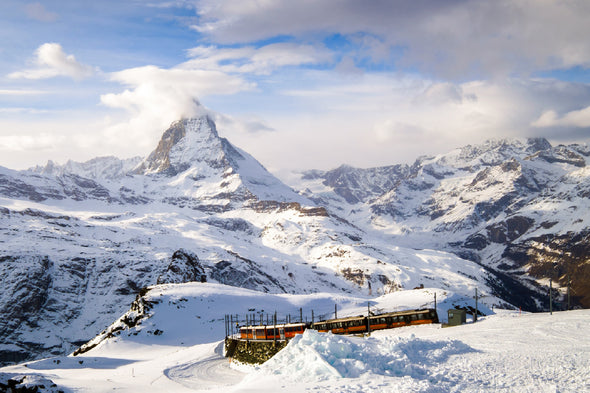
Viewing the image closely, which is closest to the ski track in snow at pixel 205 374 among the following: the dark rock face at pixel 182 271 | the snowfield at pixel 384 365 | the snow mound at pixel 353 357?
the snowfield at pixel 384 365

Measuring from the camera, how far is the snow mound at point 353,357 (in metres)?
34.5

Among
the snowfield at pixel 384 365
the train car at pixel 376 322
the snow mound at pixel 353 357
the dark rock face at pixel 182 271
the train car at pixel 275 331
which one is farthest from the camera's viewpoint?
the dark rock face at pixel 182 271

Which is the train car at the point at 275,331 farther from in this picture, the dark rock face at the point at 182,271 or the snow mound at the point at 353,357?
the dark rock face at the point at 182,271

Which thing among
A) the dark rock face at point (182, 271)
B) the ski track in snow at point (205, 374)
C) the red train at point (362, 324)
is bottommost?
the ski track in snow at point (205, 374)

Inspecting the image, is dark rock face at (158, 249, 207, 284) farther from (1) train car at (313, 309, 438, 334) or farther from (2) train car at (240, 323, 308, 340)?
(1) train car at (313, 309, 438, 334)

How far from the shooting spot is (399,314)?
79125mm

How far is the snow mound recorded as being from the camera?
113 feet

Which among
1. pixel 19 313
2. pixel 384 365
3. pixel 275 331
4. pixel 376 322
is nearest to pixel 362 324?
pixel 376 322

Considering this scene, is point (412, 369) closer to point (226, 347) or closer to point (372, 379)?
point (372, 379)

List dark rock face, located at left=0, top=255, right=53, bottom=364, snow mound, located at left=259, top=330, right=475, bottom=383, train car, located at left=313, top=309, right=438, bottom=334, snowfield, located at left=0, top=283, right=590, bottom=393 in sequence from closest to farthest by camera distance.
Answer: snowfield, located at left=0, top=283, right=590, bottom=393
snow mound, located at left=259, top=330, right=475, bottom=383
train car, located at left=313, top=309, right=438, bottom=334
dark rock face, located at left=0, top=255, right=53, bottom=364

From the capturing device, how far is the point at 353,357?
37500mm

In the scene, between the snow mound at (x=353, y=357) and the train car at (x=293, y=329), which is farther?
the train car at (x=293, y=329)

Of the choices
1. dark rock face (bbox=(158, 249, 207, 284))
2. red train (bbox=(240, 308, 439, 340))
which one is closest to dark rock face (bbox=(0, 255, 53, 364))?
dark rock face (bbox=(158, 249, 207, 284))

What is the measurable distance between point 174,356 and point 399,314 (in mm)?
36751
